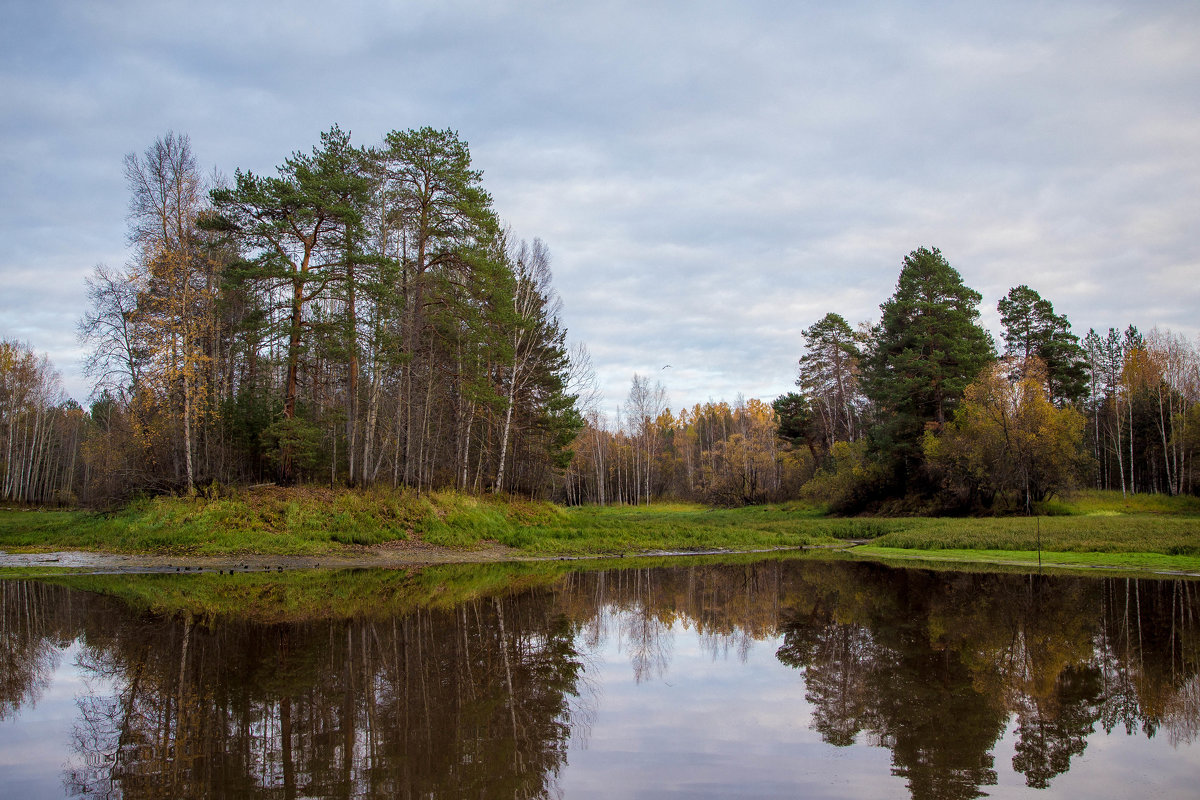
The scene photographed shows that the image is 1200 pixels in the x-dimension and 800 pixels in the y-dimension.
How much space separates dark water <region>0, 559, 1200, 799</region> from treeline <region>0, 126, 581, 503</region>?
10911mm

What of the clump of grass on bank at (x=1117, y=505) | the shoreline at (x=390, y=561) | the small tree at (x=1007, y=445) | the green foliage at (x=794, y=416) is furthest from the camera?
the green foliage at (x=794, y=416)

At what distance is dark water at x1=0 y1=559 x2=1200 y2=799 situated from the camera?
15.8 feet

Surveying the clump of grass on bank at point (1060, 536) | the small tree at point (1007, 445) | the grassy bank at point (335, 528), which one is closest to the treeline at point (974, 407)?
the small tree at point (1007, 445)

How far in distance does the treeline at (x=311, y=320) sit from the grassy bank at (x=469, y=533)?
1.65 meters

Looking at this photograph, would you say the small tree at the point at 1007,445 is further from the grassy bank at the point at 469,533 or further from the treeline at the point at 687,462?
the treeline at the point at 687,462

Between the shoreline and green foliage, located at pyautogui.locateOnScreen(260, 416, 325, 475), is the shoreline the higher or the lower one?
the lower one

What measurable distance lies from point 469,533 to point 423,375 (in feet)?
24.4

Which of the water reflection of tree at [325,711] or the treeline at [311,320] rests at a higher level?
the treeline at [311,320]

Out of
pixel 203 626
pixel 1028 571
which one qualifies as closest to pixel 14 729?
pixel 203 626

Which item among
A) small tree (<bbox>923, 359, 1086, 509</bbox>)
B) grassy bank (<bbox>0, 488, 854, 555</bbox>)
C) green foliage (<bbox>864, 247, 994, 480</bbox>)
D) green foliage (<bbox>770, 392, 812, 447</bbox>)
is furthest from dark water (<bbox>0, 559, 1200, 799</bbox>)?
green foliage (<bbox>770, 392, 812, 447</bbox>)

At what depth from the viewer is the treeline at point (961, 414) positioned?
36.0 metres

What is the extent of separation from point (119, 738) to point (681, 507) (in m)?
61.7

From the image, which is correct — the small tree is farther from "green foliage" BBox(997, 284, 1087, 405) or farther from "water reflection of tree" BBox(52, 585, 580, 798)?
"water reflection of tree" BBox(52, 585, 580, 798)

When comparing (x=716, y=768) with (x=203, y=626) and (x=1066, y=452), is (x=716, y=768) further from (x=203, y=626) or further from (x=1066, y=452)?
(x=1066, y=452)
